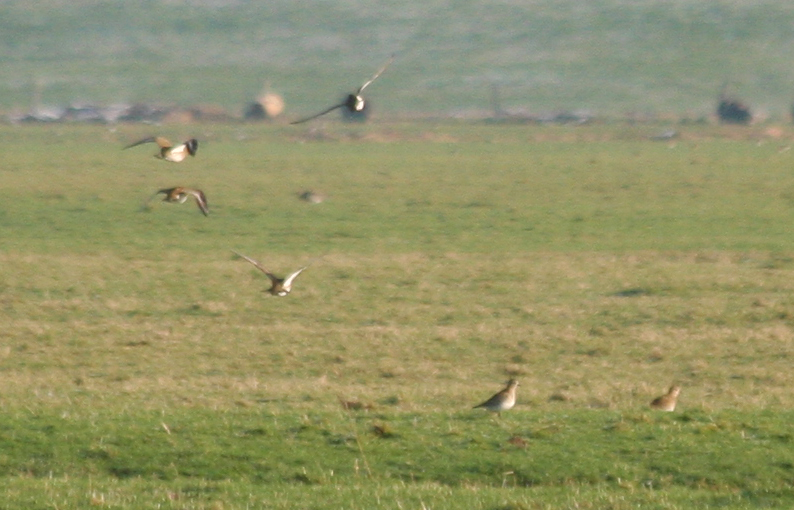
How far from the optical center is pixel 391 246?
1047 inches

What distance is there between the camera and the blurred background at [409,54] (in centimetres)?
9631

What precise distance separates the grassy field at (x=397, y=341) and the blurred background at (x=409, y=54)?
49902mm

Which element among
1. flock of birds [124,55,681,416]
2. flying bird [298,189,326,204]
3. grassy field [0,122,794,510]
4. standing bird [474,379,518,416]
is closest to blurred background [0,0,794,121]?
flying bird [298,189,326,204]

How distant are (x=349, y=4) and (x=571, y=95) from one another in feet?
112

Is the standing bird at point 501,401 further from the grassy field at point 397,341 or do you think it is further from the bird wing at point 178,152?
the bird wing at point 178,152

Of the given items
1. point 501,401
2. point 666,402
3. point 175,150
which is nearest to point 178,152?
point 175,150

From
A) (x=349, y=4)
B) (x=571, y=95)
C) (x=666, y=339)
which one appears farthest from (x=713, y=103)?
(x=666, y=339)

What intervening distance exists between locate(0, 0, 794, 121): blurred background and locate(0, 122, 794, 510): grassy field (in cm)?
4990

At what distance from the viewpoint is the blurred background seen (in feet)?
316

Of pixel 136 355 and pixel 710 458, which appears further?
pixel 136 355

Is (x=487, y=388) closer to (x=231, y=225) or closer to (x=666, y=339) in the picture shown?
(x=666, y=339)

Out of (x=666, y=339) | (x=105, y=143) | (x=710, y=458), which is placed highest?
(x=710, y=458)

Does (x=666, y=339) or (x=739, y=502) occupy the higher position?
(x=739, y=502)

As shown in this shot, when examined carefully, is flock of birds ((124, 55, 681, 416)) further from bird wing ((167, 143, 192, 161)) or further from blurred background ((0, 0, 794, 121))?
blurred background ((0, 0, 794, 121))
